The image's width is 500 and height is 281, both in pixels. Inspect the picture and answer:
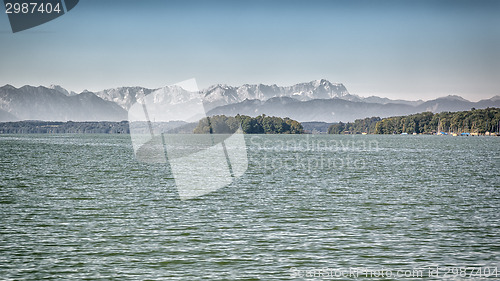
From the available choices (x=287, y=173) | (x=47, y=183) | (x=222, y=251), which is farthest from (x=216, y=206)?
(x=287, y=173)

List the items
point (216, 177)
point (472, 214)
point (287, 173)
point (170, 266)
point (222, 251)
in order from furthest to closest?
point (287, 173)
point (216, 177)
point (472, 214)
point (222, 251)
point (170, 266)

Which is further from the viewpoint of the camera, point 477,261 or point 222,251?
point 222,251

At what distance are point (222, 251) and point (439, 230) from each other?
11.1 m

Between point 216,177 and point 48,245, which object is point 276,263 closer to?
point 48,245

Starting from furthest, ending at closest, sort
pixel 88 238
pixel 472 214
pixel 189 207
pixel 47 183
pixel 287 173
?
pixel 287 173
pixel 47 183
pixel 189 207
pixel 472 214
pixel 88 238

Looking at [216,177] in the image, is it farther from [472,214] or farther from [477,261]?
[477,261]

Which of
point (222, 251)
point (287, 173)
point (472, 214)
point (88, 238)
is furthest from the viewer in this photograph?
point (287, 173)

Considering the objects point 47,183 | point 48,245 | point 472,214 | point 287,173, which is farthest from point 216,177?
point 48,245

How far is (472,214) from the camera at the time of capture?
3169cm

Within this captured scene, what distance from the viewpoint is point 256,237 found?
2494 centimetres

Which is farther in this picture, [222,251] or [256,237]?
[256,237]

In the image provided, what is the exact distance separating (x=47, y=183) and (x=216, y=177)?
668 inches

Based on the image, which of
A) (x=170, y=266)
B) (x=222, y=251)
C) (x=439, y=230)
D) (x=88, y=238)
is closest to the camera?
(x=170, y=266)

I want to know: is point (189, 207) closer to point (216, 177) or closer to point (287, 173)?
point (216, 177)
